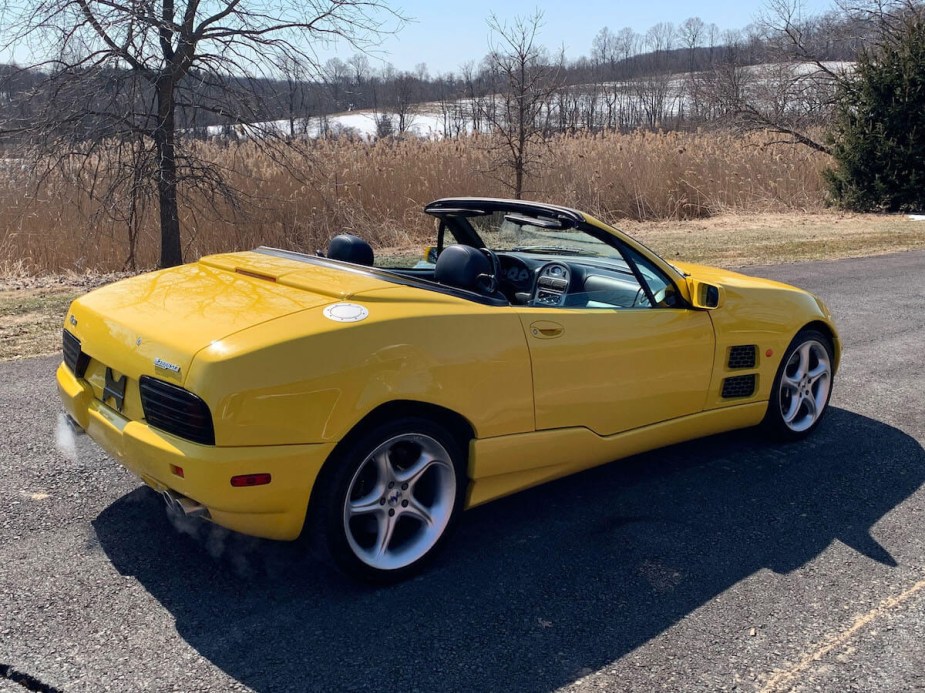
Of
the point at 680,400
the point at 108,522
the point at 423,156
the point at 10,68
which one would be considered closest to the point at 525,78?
the point at 423,156

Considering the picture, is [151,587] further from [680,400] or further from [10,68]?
[10,68]

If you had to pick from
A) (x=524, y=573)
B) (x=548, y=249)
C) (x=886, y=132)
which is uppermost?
(x=886, y=132)

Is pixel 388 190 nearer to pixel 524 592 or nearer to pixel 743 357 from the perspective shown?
pixel 743 357

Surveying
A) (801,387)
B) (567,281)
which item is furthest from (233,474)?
(801,387)

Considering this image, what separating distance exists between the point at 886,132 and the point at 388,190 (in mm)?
13186

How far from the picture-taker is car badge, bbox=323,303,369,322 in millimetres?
3152

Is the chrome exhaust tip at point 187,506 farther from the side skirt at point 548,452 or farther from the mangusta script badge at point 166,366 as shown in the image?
the side skirt at point 548,452

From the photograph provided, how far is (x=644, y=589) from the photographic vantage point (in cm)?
334

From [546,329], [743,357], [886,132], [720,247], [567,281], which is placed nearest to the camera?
[546,329]

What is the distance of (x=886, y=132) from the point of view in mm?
20844

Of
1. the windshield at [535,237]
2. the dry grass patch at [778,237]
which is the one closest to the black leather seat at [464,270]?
the windshield at [535,237]

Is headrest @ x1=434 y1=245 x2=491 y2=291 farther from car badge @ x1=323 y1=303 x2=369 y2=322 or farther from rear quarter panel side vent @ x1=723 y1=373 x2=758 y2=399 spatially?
rear quarter panel side vent @ x1=723 y1=373 x2=758 y2=399

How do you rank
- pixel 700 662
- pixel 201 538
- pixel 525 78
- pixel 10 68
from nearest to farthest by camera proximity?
pixel 700 662 → pixel 201 538 → pixel 10 68 → pixel 525 78

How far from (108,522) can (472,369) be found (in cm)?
174
